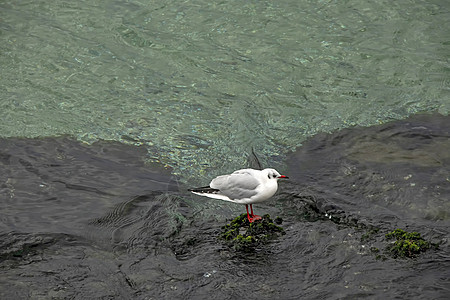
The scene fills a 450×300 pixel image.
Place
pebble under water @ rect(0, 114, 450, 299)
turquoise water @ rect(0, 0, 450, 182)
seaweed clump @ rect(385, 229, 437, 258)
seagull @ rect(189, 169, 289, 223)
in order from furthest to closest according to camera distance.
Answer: turquoise water @ rect(0, 0, 450, 182) < seagull @ rect(189, 169, 289, 223) < seaweed clump @ rect(385, 229, 437, 258) < pebble under water @ rect(0, 114, 450, 299)

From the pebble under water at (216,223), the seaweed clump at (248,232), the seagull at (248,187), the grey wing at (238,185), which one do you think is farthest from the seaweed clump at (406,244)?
the grey wing at (238,185)

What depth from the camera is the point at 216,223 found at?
6262 millimetres

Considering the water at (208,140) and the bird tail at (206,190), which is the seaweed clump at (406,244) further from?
the bird tail at (206,190)

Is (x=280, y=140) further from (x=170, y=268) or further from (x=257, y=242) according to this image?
(x=170, y=268)

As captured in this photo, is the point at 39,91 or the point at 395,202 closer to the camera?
the point at 395,202

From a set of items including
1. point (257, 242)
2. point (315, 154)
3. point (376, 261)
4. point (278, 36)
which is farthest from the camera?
point (278, 36)

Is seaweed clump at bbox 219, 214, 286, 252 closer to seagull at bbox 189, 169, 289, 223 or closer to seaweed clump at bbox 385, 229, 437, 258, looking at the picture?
seagull at bbox 189, 169, 289, 223

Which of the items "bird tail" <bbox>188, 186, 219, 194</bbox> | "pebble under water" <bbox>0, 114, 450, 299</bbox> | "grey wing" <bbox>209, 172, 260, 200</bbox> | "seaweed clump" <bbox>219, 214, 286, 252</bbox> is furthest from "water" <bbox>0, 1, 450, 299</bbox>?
"grey wing" <bbox>209, 172, 260, 200</bbox>

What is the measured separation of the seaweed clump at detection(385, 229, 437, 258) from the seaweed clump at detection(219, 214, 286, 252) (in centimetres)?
109

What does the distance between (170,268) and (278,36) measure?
6.21m

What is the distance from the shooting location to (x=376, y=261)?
5.45m

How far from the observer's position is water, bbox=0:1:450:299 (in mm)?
5488

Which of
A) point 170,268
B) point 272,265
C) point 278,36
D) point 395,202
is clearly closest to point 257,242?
point 272,265

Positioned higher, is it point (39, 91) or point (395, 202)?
point (39, 91)
